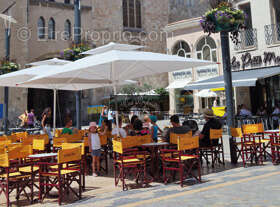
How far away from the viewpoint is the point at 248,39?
18.2 meters

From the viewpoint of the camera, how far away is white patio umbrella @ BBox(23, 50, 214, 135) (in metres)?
6.21

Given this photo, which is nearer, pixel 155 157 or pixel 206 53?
pixel 155 157

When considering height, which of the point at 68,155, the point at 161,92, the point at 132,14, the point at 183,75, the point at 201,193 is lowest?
the point at 201,193

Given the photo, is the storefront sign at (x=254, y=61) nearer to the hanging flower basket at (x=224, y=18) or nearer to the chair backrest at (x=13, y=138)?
the hanging flower basket at (x=224, y=18)

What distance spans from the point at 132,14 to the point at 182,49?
281 inches

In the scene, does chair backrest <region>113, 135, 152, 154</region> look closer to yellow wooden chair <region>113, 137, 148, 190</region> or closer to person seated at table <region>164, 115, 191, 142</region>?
yellow wooden chair <region>113, 137, 148, 190</region>

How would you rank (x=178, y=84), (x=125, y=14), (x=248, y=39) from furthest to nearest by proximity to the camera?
(x=125, y=14)
(x=178, y=84)
(x=248, y=39)

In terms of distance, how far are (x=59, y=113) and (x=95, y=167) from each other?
2201cm

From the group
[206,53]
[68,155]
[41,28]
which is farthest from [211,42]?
[68,155]

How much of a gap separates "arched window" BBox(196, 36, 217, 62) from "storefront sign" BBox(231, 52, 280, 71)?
7.59 metres

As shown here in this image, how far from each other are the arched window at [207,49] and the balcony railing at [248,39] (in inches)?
303

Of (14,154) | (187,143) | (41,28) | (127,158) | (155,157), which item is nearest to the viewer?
A: (14,154)

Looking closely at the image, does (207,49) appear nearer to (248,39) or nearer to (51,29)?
(248,39)

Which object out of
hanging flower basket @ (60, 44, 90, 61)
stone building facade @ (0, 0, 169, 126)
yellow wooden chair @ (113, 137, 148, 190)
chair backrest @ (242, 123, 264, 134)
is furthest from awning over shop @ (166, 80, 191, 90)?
yellow wooden chair @ (113, 137, 148, 190)
